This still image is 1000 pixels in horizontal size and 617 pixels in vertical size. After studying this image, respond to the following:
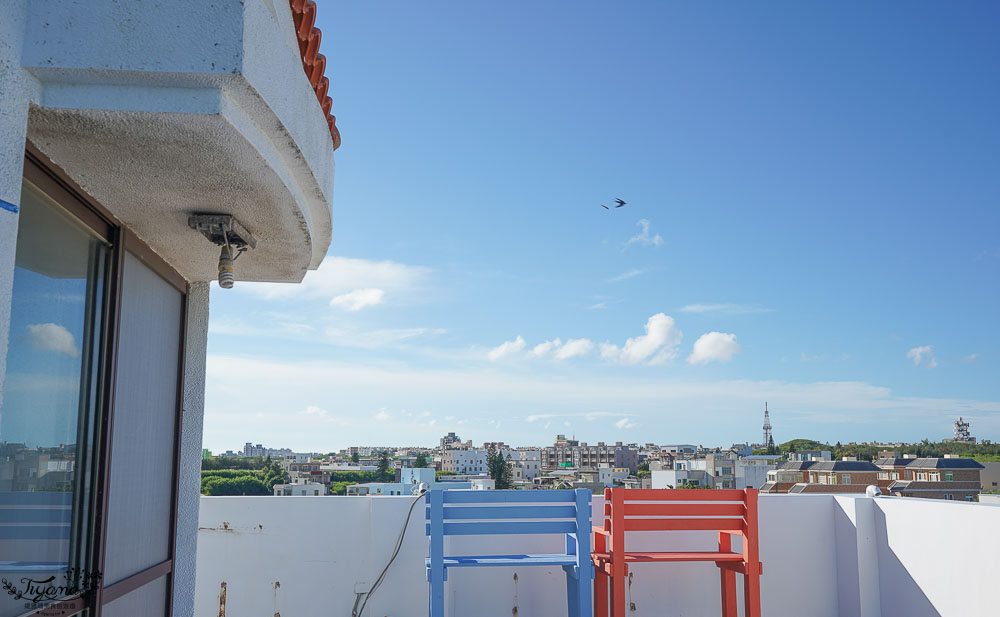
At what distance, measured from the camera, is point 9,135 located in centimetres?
164

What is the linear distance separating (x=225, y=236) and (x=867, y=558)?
458 cm

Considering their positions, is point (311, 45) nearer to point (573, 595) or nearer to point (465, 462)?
point (573, 595)

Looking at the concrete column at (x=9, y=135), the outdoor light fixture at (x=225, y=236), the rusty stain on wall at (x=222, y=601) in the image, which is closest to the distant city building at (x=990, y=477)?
the rusty stain on wall at (x=222, y=601)

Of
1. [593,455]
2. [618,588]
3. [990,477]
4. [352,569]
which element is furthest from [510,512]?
[593,455]

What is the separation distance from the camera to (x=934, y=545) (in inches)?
172

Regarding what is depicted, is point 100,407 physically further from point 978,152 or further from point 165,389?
point 978,152

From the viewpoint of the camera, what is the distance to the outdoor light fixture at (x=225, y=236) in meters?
2.63

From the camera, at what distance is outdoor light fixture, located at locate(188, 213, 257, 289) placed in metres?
2.63

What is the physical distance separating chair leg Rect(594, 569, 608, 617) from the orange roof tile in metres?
3.17

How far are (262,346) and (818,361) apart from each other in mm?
46395

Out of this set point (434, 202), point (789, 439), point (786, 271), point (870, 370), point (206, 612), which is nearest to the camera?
point (206, 612)

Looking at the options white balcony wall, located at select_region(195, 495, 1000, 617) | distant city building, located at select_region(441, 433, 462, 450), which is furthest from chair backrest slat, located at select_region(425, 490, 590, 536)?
distant city building, located at select_region(441, 433, 462, 450)

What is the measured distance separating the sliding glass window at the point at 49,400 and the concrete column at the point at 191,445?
1.09m

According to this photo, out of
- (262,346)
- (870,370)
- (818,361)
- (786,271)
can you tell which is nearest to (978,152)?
(786,271)
